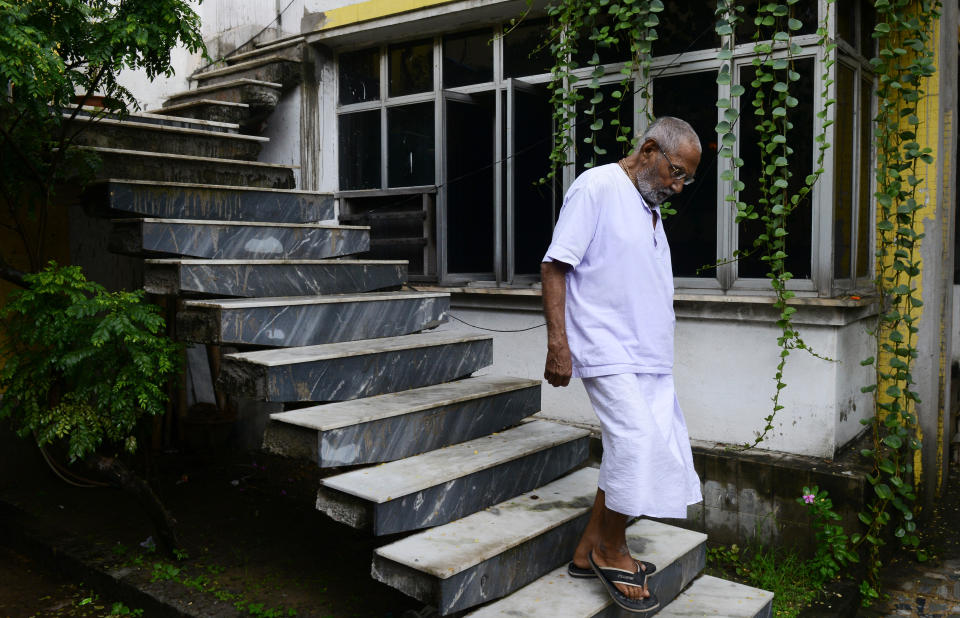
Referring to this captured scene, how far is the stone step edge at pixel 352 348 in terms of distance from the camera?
3709 mm

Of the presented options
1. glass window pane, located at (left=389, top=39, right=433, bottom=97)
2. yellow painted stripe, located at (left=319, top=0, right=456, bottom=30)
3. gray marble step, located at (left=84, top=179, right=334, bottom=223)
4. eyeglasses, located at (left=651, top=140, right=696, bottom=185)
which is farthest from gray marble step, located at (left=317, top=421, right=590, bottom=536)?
yellow painted stripe, located at (left=319, top=0, right=456, bottom=30)

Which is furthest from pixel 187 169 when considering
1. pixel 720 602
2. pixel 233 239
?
pixel 720 602

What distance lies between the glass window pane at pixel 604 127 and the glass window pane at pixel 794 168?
78 centimetres

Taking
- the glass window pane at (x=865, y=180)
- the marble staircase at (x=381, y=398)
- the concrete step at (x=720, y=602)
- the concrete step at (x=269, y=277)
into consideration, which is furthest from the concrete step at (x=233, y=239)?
the glass window pane at (x=865, y=180)

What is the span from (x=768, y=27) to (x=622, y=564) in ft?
11.6

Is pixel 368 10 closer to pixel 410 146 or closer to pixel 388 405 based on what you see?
pixel 410 146

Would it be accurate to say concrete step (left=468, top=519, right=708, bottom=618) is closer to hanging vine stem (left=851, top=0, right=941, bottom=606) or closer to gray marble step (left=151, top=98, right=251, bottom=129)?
hanging vine stem (left=851, top=0, right=941, bottom=606)

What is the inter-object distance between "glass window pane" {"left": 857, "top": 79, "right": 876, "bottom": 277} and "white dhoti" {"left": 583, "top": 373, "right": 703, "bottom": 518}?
3.09m

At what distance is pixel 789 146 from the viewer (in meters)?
4.84

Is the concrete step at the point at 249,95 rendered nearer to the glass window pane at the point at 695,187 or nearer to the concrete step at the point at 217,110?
the concrete step at the point at 217,110

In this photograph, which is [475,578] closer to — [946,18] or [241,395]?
[241,395]

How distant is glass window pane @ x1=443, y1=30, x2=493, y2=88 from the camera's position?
612 cm

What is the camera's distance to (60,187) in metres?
5.21

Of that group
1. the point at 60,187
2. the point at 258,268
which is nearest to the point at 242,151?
the point at 60,187
